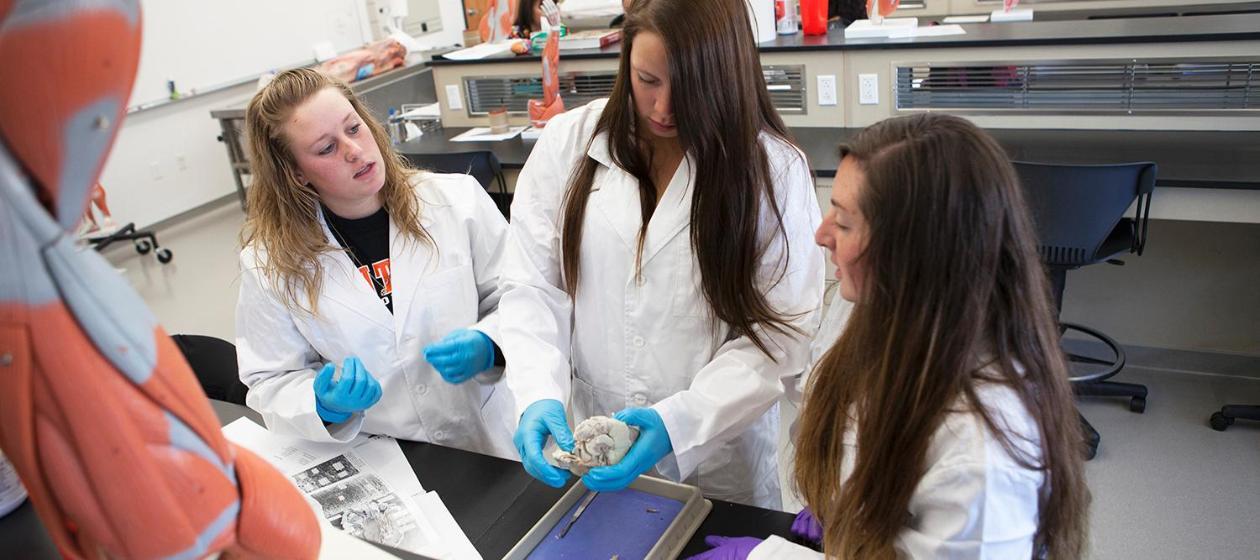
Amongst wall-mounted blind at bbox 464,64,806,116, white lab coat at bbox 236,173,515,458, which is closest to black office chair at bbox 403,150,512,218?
wall-mounted blind at bbox 464,64,806,116

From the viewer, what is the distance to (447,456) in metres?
1.42

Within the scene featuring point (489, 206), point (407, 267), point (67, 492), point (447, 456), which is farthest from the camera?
point (489, 206)

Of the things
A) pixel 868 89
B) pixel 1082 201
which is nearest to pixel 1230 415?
pixel 1082 201

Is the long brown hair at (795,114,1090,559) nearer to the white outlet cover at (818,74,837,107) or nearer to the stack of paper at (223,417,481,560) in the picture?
the stack of paper at (223,417,481,560)

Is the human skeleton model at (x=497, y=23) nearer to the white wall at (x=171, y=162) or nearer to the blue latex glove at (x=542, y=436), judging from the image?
the white wall at (x=171, y=162)

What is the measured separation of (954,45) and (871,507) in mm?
2109

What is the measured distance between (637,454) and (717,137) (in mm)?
473

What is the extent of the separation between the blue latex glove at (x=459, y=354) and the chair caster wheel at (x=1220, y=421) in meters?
2.22

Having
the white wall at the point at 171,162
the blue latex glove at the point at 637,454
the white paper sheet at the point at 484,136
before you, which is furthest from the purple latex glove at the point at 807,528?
the white wall at the point at 171,162

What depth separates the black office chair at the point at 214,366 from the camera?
2086mm

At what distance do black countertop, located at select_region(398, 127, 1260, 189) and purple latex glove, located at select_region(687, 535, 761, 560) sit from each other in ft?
4.45

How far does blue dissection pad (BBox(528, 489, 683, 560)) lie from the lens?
1.13m

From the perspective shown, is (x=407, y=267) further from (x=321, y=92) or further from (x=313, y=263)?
(x=321, y=92)

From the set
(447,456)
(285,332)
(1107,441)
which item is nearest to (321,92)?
(285,332)
